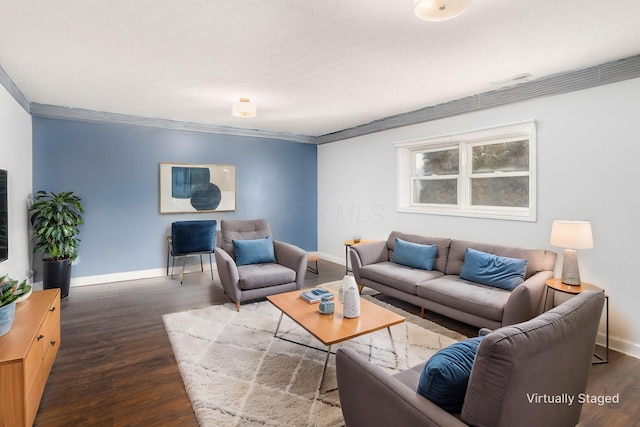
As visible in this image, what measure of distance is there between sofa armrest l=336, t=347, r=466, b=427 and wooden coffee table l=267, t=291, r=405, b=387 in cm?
58

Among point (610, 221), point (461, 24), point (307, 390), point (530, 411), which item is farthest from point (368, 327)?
point (610, 221)

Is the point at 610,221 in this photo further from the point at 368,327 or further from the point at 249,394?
the point at 249,394

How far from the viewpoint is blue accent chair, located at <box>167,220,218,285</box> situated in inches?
192

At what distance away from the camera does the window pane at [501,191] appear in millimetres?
3659

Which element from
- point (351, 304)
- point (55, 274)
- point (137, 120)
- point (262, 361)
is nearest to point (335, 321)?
point (351, 304)

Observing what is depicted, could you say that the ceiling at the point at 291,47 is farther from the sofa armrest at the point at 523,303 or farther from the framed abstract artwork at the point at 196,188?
the sofa armrest at the point at 523,303

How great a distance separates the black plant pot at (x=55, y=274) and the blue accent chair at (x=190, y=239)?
4.15ft

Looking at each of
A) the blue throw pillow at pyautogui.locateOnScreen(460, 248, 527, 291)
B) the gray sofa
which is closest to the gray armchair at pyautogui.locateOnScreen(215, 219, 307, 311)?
the gray sofa

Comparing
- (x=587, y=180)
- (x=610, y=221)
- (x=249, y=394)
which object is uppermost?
(x=587, y=180)

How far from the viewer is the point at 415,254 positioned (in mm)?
3965

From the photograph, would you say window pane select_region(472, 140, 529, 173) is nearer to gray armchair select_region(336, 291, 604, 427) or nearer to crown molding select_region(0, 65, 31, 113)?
gray armchair select_region(336, 291, 604, 427)

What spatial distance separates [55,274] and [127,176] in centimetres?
158

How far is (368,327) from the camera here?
2375 millimetres

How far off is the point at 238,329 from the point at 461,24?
3051 millimetres
